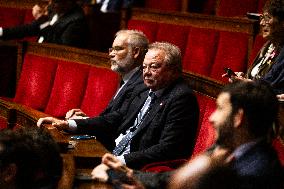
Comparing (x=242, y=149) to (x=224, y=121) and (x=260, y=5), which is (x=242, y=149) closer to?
(x=224, y=121)

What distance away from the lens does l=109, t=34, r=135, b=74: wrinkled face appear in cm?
127

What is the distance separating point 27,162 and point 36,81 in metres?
0.96

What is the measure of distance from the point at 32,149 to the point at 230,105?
8.2 inches

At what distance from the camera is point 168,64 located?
42.8 inches

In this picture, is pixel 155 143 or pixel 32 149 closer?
pixel 32 149

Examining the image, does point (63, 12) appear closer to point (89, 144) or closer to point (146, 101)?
point (146, 101)

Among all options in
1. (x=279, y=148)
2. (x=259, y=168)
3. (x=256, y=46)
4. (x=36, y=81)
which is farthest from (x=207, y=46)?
(x=259, y=168)

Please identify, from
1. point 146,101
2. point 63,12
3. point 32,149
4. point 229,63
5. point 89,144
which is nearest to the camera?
point 32,149

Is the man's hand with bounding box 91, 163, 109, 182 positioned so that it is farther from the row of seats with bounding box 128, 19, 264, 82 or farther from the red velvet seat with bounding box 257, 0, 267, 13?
the red velvet seat with bounding box 257, 0, 267, 13

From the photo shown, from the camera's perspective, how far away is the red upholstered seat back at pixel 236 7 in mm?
1683

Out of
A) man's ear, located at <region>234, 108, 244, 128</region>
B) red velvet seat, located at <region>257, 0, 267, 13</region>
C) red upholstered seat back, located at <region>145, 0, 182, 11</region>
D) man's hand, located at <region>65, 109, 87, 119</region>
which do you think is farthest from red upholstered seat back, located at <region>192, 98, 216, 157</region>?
red upholstered seat back, located at <region>145, 0, 182, 11</region>

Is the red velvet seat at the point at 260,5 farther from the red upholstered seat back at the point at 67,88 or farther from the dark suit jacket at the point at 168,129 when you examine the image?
the dark suit jacket at the point at 168,129

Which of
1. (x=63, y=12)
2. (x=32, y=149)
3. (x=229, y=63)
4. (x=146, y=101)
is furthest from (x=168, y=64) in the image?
(x=63, y=12)

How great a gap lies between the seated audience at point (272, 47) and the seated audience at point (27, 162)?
22.8 inches
